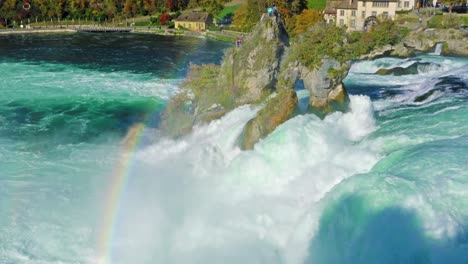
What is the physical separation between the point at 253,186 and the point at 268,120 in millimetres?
3983

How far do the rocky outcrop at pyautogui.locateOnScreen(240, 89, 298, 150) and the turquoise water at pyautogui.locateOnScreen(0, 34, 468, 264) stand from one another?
0.79 metres

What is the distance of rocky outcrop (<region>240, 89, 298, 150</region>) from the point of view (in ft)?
75.3

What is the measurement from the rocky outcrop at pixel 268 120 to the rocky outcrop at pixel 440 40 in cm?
3023

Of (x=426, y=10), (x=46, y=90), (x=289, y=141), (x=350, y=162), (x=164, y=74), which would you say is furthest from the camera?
(x=426, y=10)

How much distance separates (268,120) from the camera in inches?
909

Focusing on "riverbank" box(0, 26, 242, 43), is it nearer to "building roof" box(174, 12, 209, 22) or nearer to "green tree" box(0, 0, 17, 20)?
"building roof" box(174, 12, 209, 22)

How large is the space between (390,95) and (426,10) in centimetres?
4234

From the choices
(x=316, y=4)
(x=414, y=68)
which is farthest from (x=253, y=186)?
(x=316, y=4)

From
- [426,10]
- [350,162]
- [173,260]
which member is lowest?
[173,260]

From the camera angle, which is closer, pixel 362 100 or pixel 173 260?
pixel 173 260

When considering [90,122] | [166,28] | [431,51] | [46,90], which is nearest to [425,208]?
[90,122]

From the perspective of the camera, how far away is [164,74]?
4784 cm

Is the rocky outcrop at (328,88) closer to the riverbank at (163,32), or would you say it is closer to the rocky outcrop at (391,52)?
the rocky outcrop at (391,52)

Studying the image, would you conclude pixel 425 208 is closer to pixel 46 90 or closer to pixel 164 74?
pixel 46 90
